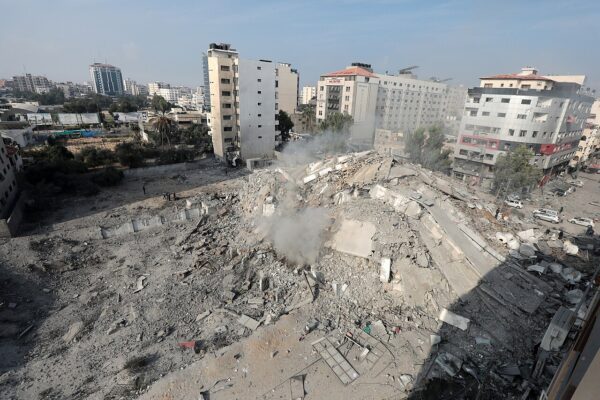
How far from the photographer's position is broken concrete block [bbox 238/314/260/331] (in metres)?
7.48

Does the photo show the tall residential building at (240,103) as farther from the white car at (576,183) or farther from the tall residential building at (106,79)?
the tall residential building at (106,79)

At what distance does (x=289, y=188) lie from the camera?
1313 cm

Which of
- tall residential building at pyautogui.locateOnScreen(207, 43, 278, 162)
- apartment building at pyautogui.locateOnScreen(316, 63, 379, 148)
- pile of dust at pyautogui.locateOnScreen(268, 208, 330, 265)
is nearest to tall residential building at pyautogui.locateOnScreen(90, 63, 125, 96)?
apartment building at pyautogui.locateOnScreen(316, 63, 379, 148)

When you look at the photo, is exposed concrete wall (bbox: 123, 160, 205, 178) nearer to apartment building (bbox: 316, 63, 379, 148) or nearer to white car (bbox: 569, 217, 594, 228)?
apartment building (bbox: 316, 63, 379, 148)

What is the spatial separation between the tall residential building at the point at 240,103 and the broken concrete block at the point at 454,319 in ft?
66.2

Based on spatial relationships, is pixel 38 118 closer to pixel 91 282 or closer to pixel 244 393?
pixel 91 282

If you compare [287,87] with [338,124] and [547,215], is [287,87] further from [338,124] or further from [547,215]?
[547,215]

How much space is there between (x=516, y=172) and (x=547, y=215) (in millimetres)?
3720

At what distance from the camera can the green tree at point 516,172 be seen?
18.3 m

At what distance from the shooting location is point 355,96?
34312mm

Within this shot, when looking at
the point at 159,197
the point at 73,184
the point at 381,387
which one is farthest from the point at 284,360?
the point at 73,184

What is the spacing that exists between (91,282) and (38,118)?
1614 inches

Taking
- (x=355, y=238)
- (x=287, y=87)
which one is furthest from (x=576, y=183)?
(x=287, y=87)

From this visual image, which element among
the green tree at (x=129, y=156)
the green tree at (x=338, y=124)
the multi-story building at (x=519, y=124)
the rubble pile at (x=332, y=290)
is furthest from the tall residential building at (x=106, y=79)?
the rubble pile at (x=332, y=290)
